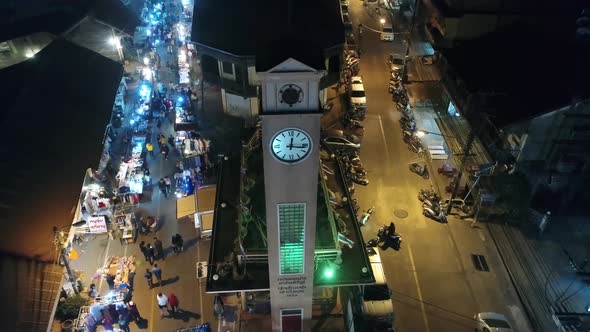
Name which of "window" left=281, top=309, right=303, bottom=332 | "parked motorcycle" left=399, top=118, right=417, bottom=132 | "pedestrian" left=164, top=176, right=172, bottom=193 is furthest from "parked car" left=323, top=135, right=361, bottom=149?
"window" left=281, top=309, right=303, bottom=332

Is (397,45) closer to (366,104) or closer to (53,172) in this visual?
(366,104)

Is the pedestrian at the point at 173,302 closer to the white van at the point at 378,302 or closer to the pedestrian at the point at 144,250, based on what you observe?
the pedestrian at the point at 144,250

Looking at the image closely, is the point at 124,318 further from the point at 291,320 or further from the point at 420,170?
the point at 420,170

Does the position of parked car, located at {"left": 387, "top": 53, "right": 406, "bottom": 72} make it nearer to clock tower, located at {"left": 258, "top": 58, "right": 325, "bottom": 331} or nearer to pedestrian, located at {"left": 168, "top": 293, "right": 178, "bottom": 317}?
clock tower, located at {"left": 258, "top": 58, "right": 325, "bottom": 331}

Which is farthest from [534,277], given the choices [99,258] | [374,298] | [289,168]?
[99,258]

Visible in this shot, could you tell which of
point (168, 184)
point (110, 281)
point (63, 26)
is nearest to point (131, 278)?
point (110, 281)

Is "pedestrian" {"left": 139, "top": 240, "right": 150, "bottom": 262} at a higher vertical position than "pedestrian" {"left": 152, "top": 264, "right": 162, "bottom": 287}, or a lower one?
higher

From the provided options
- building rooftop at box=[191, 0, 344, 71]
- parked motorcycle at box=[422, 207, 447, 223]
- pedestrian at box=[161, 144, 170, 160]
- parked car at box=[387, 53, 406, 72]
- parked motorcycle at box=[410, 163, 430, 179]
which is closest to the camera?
parked motorcycle at box=[422, 207, 447, 223]
